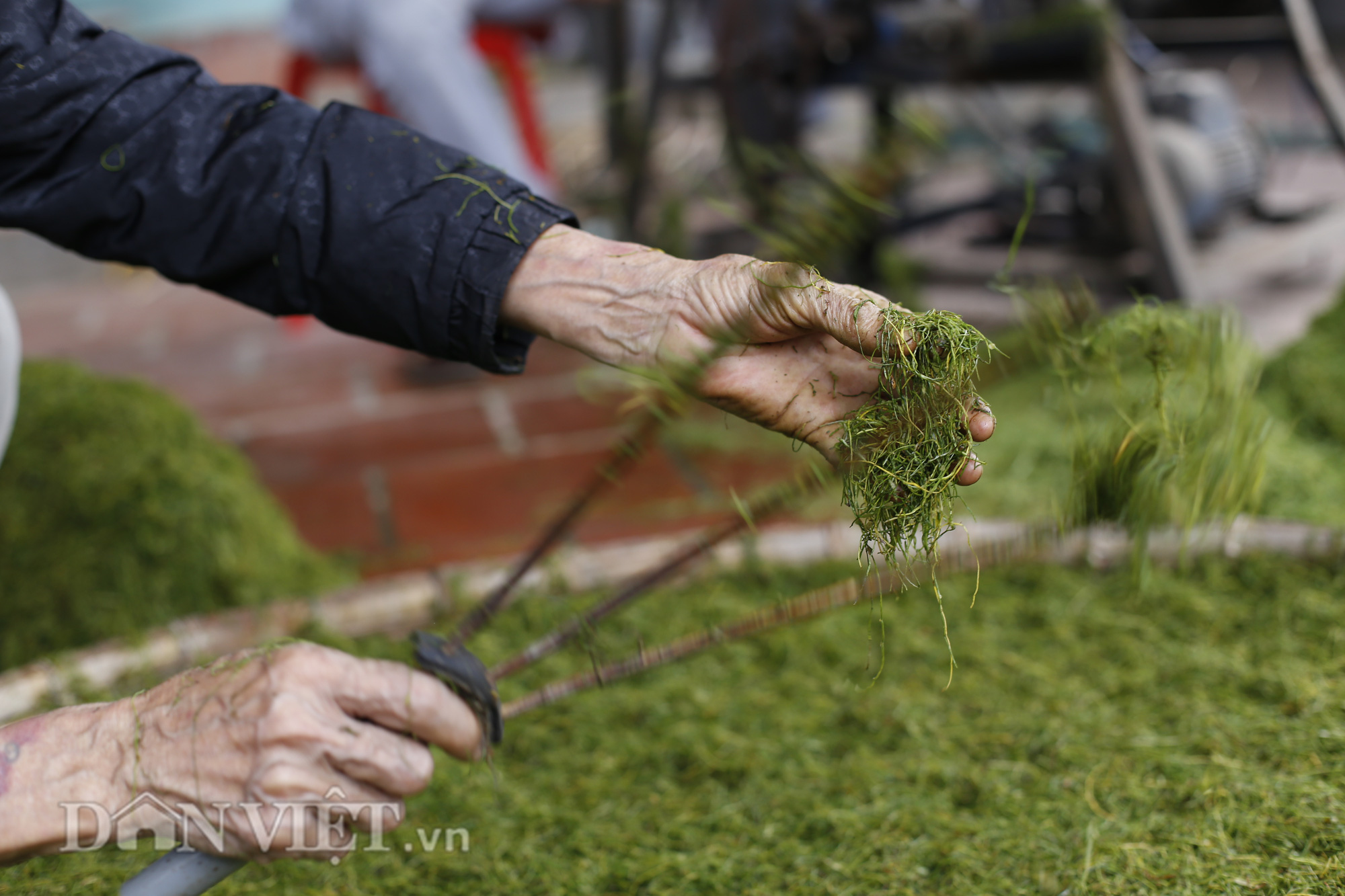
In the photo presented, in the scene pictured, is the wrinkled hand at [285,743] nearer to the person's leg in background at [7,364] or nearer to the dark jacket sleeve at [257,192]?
the dark jacket sleeve at [257,192]

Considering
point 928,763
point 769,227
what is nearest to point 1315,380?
point 769,227

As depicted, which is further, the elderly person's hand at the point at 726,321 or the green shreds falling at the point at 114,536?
the green shreds falling at the point at 114,536

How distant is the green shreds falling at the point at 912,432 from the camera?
2.73 feet

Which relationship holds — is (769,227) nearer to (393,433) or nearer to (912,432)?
(912,432)

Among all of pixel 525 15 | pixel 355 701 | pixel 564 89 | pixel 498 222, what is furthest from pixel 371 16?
pixel 564 89

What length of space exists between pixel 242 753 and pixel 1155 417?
960mm

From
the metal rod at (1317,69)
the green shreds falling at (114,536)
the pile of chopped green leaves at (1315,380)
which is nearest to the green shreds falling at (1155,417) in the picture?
the pile of chopped green leaves at (1315,380)

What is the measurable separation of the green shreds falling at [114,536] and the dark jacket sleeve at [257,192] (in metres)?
0.74

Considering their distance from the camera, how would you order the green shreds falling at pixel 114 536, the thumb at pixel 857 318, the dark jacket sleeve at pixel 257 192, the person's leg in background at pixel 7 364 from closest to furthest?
1. the thumb at pixel 857 318
2. the dark jacket sleeve at pixel 257 192
3. the person's leg in background at pixel 7 364
4. the green shreds falling at pixel 114 536

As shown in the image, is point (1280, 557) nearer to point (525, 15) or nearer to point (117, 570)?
point (117, 570)

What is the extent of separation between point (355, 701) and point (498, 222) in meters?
0.48

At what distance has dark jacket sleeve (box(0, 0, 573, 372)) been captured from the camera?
1.06m

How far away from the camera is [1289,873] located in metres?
1.05

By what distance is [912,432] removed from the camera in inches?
34.3
